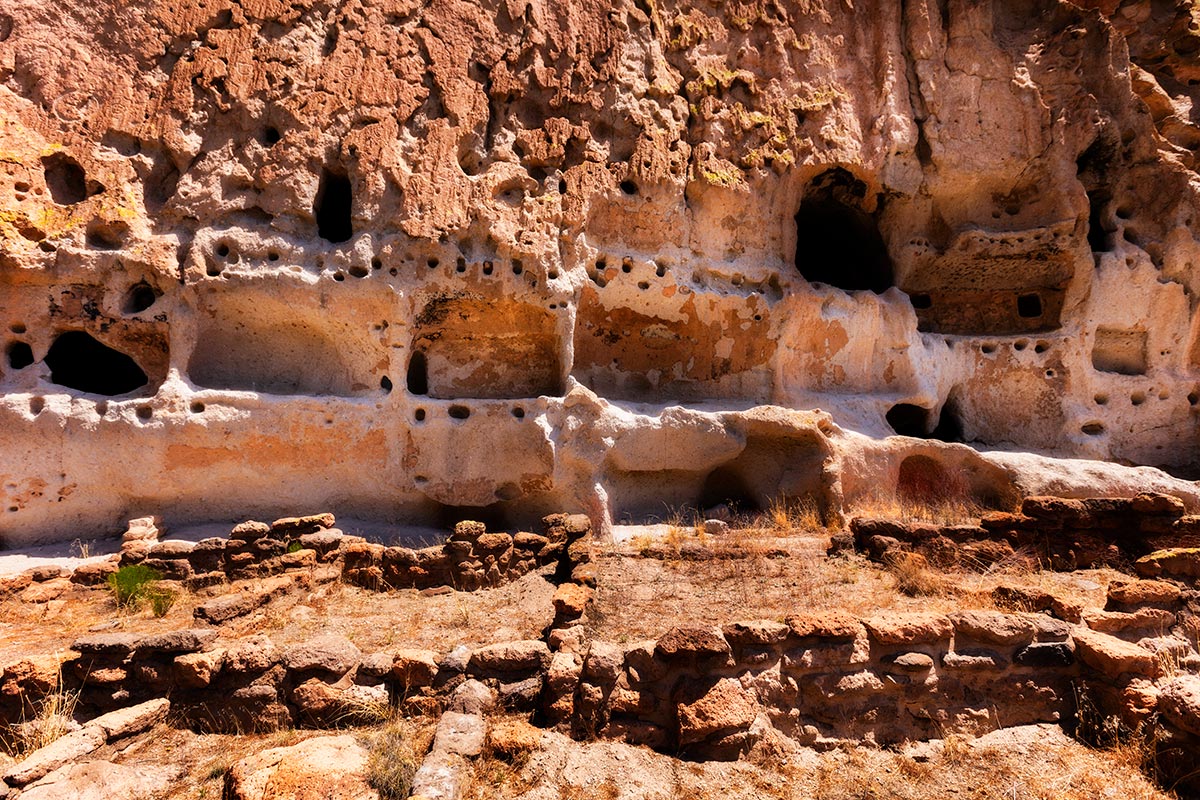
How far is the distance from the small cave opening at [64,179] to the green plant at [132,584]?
554cm

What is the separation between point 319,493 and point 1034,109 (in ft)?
44.6

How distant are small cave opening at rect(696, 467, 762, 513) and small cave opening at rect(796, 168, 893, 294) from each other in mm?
4270

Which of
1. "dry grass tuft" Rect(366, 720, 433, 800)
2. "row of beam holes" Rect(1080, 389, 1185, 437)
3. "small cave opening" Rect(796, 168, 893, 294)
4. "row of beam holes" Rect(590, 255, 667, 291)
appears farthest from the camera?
"small cave opening" Rect(796, 168, 893, 294)

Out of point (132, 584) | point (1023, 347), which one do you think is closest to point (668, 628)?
point (132, 584)

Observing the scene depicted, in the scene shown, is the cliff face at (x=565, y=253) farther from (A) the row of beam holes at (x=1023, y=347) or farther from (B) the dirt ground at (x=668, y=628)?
(B) the dirt ground at (x=668, y=628)

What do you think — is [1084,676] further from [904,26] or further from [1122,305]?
[904,26]

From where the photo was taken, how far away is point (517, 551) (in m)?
6.49

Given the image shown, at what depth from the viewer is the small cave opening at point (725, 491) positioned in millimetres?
9617

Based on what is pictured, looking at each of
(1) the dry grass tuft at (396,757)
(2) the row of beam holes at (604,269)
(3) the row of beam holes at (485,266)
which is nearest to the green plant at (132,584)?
(1) the dry grass tuft at (396,757)

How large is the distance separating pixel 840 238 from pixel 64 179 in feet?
43.4

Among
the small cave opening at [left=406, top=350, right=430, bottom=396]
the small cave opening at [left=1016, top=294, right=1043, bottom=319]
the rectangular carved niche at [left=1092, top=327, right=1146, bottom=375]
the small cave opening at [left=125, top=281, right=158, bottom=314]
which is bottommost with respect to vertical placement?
the small cave opening at [left=406, top=350, right=430, bottom=396]

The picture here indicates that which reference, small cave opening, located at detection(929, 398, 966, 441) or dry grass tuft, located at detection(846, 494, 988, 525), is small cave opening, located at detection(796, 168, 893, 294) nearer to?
small cave opening, located at detection(929, 398, 966, 441)

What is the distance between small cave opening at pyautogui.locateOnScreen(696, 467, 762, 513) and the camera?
31.6 feet

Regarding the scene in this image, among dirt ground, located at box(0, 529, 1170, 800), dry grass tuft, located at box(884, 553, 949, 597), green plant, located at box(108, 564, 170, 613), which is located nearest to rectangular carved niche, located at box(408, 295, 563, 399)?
dirt ground, located at box(0, 529, 1170, 800)
